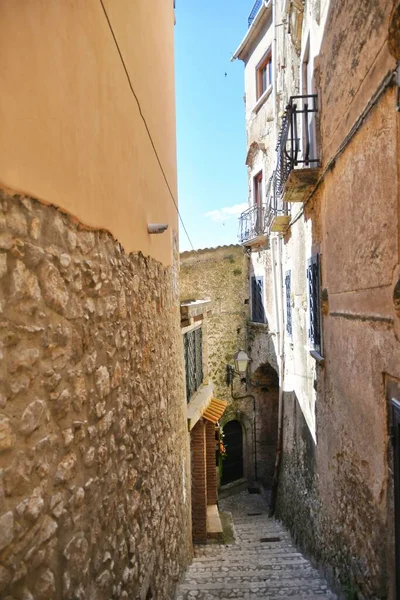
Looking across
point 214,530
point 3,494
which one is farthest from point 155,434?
point 214,530

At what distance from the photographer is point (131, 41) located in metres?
3.81

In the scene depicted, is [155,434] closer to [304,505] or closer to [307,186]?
[307,186]

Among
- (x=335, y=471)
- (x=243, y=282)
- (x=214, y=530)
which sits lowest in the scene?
→ (x=214, y=530)

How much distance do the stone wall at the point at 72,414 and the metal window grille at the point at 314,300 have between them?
113 inches

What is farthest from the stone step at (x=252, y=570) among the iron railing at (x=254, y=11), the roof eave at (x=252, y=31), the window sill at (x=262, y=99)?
the iron railing at (x=254, y=11)

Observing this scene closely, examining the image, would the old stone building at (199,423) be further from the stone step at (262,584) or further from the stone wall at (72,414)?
the stone wall at (72,414)

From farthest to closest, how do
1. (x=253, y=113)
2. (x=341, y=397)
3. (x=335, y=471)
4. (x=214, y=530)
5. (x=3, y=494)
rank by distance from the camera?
(x=253, y=113), (x=214, y=530), (x=335, y=471), (x=341, y=397), (x=3, y=494)

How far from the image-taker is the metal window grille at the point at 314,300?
239 inches

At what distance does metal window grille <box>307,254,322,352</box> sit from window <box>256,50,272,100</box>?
8.65 meters

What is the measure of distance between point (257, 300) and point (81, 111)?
12301 millimetres

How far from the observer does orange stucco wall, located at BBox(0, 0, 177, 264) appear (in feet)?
5.60

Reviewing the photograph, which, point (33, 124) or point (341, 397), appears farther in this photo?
point (341, 397)

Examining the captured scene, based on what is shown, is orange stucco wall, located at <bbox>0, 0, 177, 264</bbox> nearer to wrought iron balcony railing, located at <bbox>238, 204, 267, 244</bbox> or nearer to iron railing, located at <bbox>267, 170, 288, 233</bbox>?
iron railing, located at <bbox>267, 170, 288, 233</bbox>

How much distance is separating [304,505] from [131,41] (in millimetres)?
7345
